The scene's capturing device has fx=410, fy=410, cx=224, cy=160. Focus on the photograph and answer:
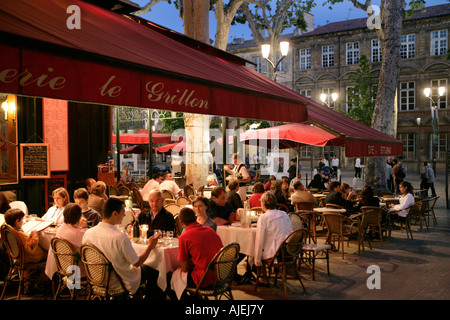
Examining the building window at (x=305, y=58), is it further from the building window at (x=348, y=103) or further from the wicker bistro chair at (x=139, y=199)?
the wicker bistro chair at (x=139, y=199)

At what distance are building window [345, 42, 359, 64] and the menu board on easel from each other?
1370 inches

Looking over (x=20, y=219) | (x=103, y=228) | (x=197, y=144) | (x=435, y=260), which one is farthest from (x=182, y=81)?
(x=197, y=144)

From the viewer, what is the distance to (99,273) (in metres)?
4.20

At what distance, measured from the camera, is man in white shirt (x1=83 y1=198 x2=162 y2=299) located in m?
4.12

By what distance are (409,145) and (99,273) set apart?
36.4 metres

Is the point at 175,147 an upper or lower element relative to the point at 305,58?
lower

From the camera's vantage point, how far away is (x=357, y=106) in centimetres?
3338

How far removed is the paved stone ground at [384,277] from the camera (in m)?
5.62

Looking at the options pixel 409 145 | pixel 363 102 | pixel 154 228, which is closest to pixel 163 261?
pixel 154 228

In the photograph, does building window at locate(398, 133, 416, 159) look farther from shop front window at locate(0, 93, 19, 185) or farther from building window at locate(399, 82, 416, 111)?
shop front window at locate(0, 93, 19, 185)

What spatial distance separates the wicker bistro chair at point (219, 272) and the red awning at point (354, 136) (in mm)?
3325

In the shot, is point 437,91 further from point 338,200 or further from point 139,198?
point 139,198
